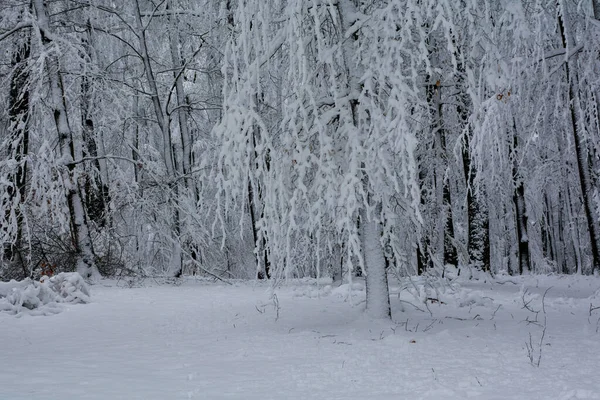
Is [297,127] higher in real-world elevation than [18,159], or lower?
lower

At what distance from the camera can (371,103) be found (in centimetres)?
497

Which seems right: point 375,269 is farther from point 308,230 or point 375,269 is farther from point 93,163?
point 93,163

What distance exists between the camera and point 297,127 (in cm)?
539

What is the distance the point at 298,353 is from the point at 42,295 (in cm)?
487

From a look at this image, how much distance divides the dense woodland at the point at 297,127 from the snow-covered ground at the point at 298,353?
2.65ft

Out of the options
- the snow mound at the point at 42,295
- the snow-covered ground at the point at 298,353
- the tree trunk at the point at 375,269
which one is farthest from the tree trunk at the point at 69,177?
the tree trunk at the point at 375,269

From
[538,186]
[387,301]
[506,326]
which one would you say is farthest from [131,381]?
[538,186]

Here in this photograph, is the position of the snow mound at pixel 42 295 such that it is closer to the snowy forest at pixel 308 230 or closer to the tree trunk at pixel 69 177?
the snowy forest at pixel 308 230

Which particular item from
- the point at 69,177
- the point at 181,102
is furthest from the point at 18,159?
the point at 181,102

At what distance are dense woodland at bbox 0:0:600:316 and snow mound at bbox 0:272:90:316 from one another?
2.39m

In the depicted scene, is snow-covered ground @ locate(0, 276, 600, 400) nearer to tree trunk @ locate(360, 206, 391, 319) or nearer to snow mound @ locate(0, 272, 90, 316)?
tree trunk @ locate(360, 206, 391, 319)

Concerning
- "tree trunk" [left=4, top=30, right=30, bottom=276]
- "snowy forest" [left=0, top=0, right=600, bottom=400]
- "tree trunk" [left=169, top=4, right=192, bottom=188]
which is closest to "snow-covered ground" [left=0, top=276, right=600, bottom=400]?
"snowy forest" [left=0, top=0, right=600, bottom=400]

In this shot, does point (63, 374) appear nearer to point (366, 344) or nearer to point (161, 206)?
point (366, 344)

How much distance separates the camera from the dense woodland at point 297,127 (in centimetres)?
491
